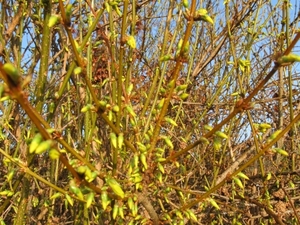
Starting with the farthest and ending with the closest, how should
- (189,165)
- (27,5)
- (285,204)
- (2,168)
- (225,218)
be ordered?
(189,165) < (225,218) < (2,168) < (285,204) < (27,5)

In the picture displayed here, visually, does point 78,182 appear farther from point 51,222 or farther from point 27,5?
point 51,222

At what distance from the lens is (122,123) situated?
6.13 feet

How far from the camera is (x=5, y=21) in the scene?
217 cm

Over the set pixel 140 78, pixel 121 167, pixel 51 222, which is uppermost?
pixel 140 78

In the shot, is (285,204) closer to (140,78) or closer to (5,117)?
(140,78)

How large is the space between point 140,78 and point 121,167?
87 cm

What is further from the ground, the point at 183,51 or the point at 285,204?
the point at 183,51

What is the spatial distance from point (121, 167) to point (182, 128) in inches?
32.6

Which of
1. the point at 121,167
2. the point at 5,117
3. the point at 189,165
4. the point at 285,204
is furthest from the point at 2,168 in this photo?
the point at 285,204

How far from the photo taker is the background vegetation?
1.17m

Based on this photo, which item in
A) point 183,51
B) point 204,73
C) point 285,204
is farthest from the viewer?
point 204,73

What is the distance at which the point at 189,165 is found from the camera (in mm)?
3070

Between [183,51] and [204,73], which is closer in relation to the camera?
[183,51]

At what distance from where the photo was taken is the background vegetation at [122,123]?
1.17 m
